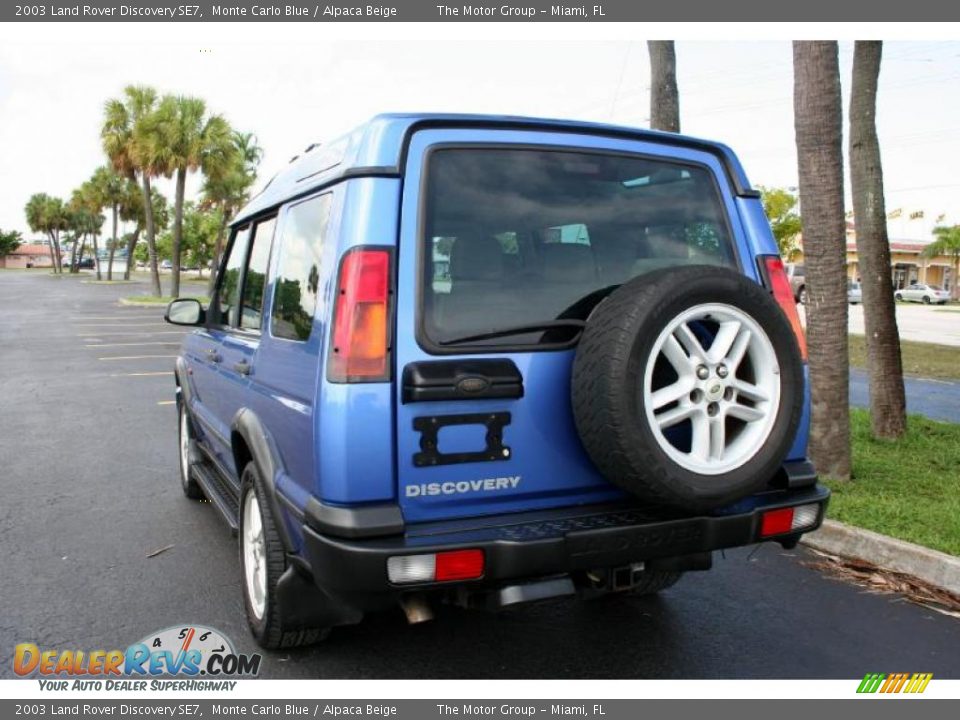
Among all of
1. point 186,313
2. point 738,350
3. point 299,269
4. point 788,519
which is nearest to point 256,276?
point 299,269

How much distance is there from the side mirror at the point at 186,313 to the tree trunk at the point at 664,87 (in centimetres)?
544

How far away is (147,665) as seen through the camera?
3.22 meters

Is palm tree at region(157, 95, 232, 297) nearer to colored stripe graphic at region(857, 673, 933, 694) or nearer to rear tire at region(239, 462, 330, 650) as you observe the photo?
rear tire at region(239, 462, 330, 650)

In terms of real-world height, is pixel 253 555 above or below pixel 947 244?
below

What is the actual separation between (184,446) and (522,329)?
3.77 metres

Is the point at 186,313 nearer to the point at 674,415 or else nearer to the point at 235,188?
the point at 674,415

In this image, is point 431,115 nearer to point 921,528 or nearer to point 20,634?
point 20,634

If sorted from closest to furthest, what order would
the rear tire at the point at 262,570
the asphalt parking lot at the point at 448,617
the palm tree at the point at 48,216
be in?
the rear tire at the point at 262,570 → the asphalt parking lot at the point at 448,617 → the palm tree at the point at 48,216

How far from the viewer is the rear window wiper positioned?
105 inches

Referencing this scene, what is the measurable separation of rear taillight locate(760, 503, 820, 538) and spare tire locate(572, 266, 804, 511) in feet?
0.73

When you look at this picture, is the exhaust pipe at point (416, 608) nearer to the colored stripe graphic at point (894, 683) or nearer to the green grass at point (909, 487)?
the colored stripe graphic at point (894, 683)

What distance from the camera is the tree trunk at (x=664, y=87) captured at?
832 cm

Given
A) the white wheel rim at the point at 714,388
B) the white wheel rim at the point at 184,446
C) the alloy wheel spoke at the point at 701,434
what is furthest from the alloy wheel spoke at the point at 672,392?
the white wheel rim at the point at 184,446

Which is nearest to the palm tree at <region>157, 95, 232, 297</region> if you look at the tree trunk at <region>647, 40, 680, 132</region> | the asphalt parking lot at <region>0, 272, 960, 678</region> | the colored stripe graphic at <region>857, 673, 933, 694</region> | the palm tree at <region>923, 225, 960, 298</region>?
the tree trunk at <region>647, 40, 680, 132</region>
